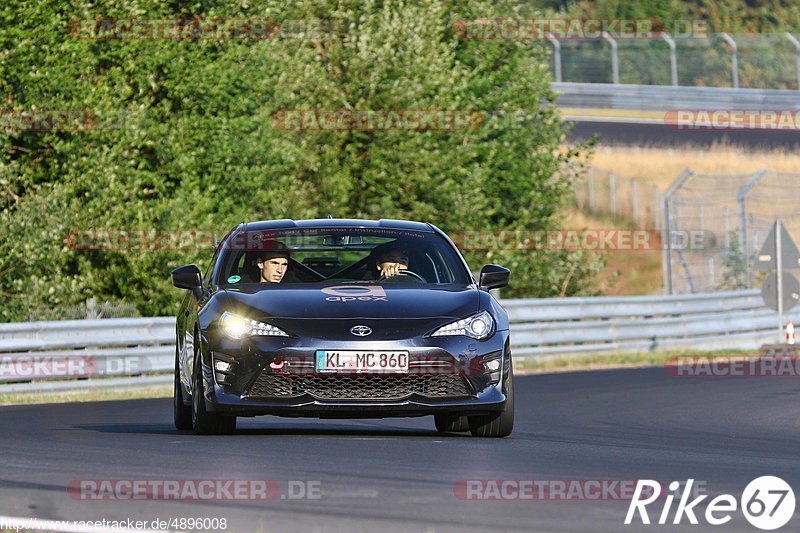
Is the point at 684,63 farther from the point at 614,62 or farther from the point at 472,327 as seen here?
the point at 472,327

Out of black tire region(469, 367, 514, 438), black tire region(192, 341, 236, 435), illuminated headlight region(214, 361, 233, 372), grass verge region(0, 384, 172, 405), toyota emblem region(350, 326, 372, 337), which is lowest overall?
grass verge region(0, 384, 172, 405)

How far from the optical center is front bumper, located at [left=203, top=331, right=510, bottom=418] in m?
10.5

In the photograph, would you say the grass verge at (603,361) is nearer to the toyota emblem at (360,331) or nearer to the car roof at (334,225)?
the car roof at (334,225)

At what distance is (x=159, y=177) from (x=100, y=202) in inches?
70.7

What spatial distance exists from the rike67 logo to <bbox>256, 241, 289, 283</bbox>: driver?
3853 mm

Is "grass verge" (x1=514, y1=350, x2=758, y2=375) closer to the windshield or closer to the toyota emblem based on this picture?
the windshield

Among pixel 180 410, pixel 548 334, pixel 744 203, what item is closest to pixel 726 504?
pixel 180 410

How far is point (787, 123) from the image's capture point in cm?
5931

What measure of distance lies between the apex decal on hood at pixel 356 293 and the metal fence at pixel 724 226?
25407 millimetres

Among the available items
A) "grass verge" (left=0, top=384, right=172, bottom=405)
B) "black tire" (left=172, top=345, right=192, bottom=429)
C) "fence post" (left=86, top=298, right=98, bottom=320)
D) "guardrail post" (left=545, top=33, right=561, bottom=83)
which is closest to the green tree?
"fence post" (left=86, top=298, right=98, bottom=320)

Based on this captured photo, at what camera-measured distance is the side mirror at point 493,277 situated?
11.6 m

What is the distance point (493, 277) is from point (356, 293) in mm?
1081

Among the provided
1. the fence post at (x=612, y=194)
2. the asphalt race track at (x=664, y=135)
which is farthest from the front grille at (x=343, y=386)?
the asphalt race track at (x=664, y=135)

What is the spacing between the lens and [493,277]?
1163cm
